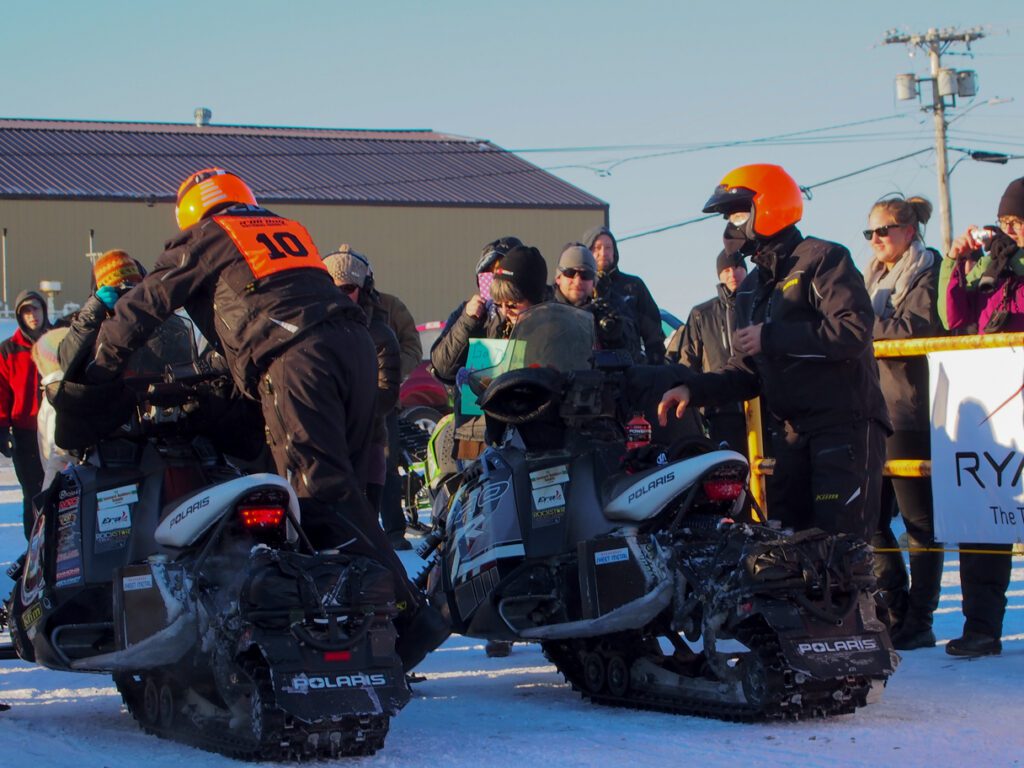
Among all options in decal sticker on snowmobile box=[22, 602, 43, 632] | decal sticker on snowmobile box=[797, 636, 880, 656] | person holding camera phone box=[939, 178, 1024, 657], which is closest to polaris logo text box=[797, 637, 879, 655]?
decal sticker on snowmobile box=[797, 636, 880, 656]

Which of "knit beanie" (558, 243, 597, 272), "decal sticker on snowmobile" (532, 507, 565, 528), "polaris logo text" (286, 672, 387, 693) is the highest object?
"knit beanie" (558, 243, 597, 272)

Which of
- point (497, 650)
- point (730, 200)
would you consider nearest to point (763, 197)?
point (730, 200)

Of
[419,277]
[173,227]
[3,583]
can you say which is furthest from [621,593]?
[419,277]

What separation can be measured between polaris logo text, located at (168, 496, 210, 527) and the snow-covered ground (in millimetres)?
740

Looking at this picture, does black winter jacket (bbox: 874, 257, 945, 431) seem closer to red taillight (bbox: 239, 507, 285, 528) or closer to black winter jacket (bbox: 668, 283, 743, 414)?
black winter jacket (bbox: 668, 283, 743, 414)

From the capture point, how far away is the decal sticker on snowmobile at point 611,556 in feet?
19.0

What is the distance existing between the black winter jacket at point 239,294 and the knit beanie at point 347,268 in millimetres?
2481

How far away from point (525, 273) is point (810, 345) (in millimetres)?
1510

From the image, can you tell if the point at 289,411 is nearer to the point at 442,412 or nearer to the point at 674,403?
the point at 674,403

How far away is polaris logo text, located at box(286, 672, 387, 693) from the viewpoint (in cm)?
481

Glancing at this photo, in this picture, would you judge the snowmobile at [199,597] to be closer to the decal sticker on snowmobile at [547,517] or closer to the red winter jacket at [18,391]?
the decal sticker on snowmobile at [547,517]

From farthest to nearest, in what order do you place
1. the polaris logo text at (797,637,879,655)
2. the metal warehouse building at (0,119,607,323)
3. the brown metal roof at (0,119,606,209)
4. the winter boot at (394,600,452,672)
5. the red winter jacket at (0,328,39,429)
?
the brown metal roof at (0,119,606,209) → the metal warehouse building at (0,119,607,323) → the red winter jacket at (0,328,39,429) → the winter boot at (394,600,452,672) → the polaris logo text at (797,637,879,655)

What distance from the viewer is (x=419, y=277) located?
145 ft

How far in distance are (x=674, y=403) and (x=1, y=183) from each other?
36.4 metres
